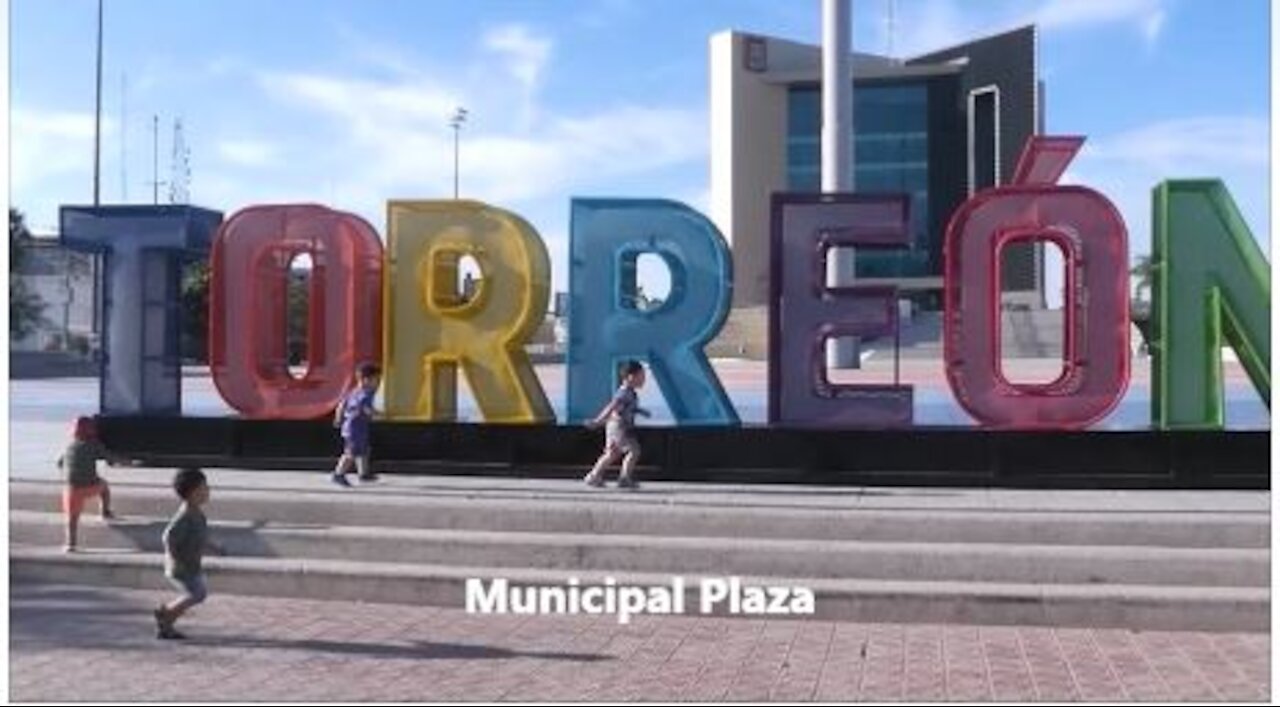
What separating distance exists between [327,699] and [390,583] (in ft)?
8.70

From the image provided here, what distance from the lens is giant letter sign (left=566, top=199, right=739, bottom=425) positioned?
41.9 feet

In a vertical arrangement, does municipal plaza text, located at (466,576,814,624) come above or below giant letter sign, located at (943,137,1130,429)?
below

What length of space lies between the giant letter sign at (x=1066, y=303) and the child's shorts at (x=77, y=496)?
274 inches

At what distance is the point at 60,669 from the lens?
291 inches

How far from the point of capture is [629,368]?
12.5 metres

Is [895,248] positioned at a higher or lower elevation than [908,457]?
higher

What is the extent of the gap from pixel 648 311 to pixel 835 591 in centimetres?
443

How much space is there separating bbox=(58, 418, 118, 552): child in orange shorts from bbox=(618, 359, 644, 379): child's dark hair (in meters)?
4.35

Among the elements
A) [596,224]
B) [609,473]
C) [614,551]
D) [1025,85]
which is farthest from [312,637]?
[1025,85]

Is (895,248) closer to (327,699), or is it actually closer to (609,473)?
(609,473)

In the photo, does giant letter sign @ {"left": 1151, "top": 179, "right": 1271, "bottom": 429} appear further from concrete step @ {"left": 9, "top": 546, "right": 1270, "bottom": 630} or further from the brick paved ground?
the brick paved ground

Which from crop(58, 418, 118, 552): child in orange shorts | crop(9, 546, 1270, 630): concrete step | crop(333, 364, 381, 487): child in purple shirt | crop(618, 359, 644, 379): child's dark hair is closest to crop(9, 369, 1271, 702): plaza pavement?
crop(9, 546, 1270, 630): concrete step

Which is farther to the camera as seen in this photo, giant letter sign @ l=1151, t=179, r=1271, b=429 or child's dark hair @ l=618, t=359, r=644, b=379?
child's dark hair @ l=618, t=359, r=644, b=379

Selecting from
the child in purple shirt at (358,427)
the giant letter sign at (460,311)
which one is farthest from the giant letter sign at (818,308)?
the child in purple shirt at (358,427)
